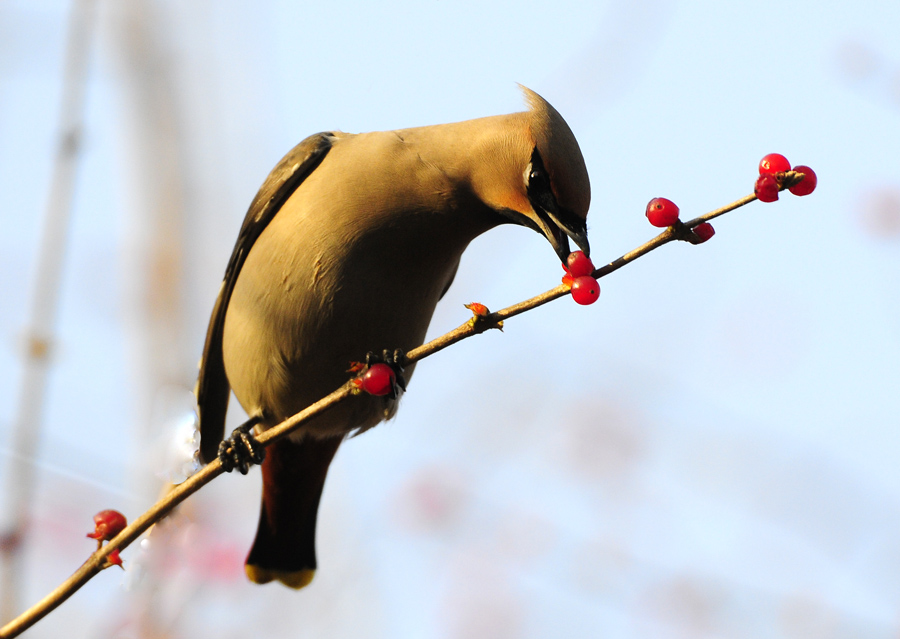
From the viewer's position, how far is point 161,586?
10.5ft

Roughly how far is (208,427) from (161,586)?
1.12m

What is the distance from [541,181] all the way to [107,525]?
1731 millimetres

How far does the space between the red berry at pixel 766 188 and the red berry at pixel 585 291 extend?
0.43 metres

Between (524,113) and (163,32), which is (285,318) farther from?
(163,32)

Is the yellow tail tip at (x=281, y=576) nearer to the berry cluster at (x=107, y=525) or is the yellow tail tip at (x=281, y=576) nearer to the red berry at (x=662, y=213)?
the berry cluster at (x=107, y=525)

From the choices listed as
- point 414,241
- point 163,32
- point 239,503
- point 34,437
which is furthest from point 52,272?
point 239,503

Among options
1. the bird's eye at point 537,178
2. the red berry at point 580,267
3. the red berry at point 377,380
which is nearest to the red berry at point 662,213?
the red berry at point 580,267

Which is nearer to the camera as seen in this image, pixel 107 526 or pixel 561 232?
pixel 107 526

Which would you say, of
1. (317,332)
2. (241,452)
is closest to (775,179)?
(317,332)

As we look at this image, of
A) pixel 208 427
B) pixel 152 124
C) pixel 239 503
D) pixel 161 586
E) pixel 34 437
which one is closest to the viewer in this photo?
pixel 34 437

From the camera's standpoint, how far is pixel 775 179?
7.79 feet

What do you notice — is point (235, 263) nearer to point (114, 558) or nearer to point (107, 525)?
point (107, 525)

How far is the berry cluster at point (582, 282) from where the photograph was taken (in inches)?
91.8

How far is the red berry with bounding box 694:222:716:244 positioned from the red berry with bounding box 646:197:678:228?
78 millimetres
